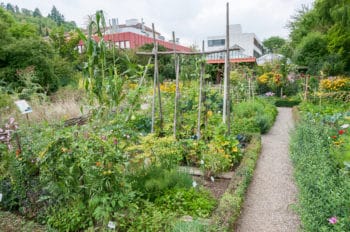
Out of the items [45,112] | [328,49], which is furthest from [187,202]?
[328,49]

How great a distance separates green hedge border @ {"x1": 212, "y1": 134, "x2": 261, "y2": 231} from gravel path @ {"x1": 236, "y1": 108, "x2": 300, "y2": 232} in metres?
0.14

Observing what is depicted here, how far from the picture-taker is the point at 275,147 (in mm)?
5262

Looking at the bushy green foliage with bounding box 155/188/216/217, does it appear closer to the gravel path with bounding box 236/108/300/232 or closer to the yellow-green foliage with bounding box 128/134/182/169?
the gravel path with bounding box 236/108/300/232

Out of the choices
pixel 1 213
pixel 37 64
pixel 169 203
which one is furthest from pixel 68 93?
pixel 169 203

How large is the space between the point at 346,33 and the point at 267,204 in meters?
15.2

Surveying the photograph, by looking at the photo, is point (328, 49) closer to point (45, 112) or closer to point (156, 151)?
point (156, 151)

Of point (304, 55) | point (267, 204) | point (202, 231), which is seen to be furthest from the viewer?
point (304, 55)

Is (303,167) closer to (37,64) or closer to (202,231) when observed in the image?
(202,231)

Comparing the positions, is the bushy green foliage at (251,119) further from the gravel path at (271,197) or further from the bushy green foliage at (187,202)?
the bushy green foliage at (187,202)

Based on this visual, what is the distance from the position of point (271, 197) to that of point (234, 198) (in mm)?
799

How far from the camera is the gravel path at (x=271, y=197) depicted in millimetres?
2635

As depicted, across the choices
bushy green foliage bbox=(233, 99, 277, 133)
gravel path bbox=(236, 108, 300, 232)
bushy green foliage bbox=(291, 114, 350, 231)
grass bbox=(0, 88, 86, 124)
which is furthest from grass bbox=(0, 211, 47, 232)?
bushy green foliage bbox=(233, 99, 277, 133)

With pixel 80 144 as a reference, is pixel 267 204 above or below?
below

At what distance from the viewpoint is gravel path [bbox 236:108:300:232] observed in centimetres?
263
